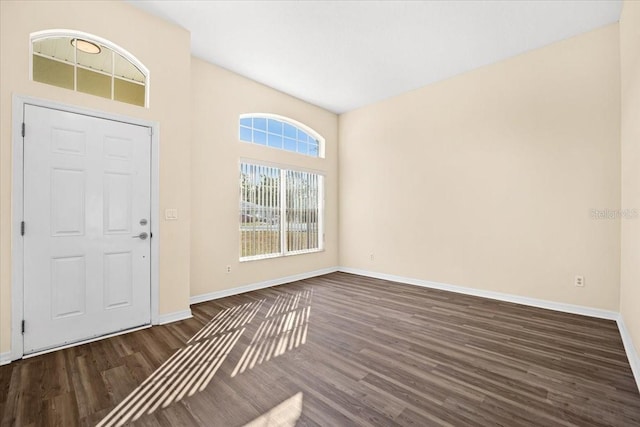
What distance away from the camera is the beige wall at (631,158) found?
7.68 ft

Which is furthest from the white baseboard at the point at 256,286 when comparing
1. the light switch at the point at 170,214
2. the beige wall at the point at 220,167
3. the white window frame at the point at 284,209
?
the light switch at the point at 170,214

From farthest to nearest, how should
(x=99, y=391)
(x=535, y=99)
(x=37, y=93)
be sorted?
1. (x=535, y=99)
2. (x=37, y=93)
3. (x=99, y=391)

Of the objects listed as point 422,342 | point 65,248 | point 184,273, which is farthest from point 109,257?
point 422,342

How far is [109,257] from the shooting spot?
301cm

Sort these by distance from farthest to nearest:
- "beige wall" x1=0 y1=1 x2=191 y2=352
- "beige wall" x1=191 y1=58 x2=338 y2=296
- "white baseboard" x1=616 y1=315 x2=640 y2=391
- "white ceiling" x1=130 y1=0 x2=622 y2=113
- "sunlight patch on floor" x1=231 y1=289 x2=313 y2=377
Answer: "beige wall" x1=191 y1=58 x2=338 y2=296
"white ceiling" x1=130 y1=0 x2=622 y2=113
"sunlight patch on floor" x1=231 y1=289 x2=313 y2=377
"beige wall" x1=0 y1=1 x2=191 y2=352
"white baseboard" x1=616 y1=315 x2=640 y2=391

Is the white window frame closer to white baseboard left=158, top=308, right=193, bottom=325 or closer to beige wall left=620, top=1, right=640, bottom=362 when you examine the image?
white baseboard left=158, top=308, right=193, bottom=325

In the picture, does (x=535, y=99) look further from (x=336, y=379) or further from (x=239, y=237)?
(x=239, y=237)

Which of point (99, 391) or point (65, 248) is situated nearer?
point (99, 391)

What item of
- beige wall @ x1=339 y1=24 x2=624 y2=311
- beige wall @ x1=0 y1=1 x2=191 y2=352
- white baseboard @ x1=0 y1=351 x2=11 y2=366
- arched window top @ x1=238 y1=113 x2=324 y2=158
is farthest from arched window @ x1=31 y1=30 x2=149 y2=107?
beige wall @ x1=339 y1=24 x2=624 y2=311

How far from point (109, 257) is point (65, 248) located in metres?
0.37

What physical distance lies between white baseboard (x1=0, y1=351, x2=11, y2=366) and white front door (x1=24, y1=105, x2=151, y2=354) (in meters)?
0.10

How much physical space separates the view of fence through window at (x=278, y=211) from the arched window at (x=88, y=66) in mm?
1831

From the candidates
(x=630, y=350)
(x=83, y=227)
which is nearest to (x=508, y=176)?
(x=630, y=350)

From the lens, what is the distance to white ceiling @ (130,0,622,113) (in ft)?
10.3
